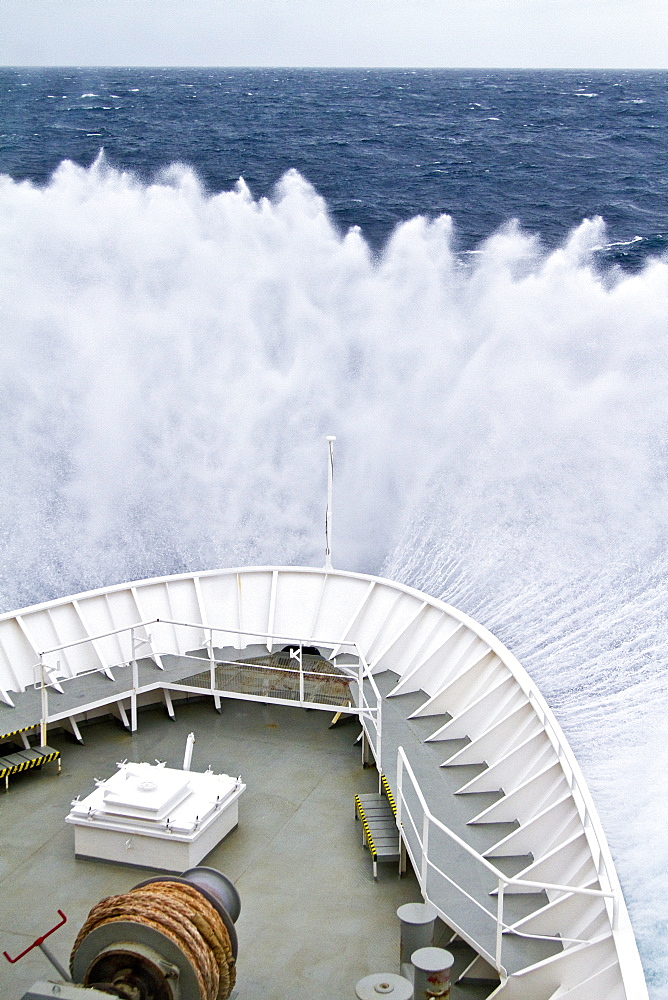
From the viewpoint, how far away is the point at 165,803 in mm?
6707

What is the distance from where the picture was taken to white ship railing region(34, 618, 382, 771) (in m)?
8.09

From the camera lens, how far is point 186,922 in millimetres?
4570

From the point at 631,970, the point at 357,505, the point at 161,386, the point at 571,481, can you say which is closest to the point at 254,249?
the point at 161,386

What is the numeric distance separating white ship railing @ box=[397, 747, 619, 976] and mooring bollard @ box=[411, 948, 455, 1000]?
46 cm

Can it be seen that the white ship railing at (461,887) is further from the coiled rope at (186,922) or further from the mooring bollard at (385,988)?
the coiled rope at (186,922)

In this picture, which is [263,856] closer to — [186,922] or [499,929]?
[499,929]

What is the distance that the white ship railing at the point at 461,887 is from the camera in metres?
4.95

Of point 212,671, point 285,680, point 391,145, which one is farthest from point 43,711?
point 391,145

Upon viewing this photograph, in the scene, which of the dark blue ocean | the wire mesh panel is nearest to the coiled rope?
the wire mesh panel

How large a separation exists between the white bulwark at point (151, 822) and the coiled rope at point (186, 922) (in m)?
1.75

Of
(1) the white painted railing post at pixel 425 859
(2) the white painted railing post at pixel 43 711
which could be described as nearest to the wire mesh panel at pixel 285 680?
(2) the white painted railing post at pixel 43 711

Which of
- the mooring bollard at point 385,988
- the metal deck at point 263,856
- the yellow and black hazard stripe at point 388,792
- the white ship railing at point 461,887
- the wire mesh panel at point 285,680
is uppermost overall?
the mooring bollard at point 385,988

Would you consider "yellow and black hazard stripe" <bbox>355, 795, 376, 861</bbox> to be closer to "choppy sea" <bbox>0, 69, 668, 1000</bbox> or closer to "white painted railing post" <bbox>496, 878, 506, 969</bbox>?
"white painted railing post" <bbox>496, 878, 506, 969</bbox>

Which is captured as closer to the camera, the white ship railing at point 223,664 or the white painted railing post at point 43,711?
the white painted railing post at point 43,711
